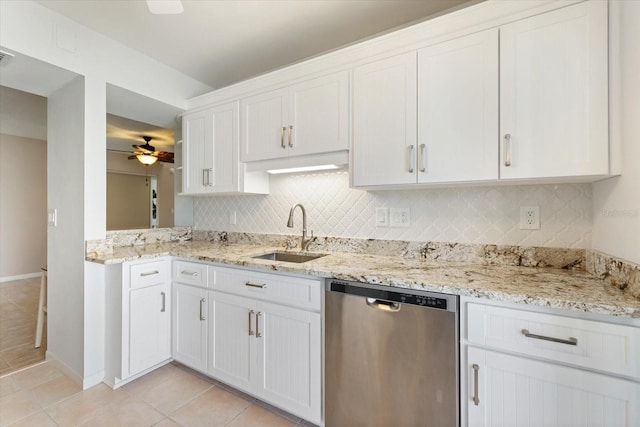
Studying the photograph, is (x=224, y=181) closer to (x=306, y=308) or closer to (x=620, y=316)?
(x=306, y=308)

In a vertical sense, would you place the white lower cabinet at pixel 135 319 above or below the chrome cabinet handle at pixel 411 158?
below

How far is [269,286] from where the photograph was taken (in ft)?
5.27

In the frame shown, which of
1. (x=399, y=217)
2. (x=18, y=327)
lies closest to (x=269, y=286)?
(x=399, y=217)

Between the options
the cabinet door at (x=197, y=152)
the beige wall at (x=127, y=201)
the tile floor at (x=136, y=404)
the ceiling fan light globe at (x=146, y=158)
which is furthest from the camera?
the beige wall at (x=127, y=201)

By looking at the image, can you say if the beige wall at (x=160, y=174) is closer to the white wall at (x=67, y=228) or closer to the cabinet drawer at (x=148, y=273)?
the white wall at (x=67, y=228)

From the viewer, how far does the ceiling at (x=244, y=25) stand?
69.1 inches

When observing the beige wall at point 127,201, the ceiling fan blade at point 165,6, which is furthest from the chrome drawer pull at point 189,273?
the beige wall at point 127,201

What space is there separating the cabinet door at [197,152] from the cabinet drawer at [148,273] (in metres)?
0.71

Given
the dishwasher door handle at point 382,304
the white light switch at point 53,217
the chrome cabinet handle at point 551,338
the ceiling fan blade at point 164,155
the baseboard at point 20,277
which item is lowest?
the baseboard at point 20,277

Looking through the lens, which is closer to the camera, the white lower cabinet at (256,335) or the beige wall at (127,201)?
the white lower cabinet at (256,335)

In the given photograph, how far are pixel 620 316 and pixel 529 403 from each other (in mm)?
439

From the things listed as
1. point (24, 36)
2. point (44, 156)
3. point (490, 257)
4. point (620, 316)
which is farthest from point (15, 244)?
point (620, 316)

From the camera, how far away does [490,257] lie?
1606 mm

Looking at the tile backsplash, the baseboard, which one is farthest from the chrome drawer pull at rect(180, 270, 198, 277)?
the baseboard
